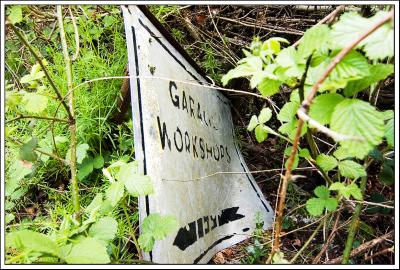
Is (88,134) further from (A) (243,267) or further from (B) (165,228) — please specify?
(A) (243,267)

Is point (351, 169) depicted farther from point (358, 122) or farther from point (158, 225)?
point (158, 225)

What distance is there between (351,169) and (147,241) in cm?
62

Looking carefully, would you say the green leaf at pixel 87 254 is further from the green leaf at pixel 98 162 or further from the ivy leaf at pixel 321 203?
the green leaf at pixel 98 162

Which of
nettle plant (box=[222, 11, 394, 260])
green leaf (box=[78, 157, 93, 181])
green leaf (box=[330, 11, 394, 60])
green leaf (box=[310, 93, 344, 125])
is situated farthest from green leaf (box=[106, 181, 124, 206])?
green leaf (box=[78, 157, 93, 181])

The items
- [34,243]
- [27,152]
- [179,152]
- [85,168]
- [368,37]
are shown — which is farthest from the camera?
[85,168]

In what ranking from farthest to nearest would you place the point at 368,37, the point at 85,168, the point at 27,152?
the point at 85,168, the point at 27,152, the point at 368,37

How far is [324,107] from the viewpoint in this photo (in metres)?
0.79

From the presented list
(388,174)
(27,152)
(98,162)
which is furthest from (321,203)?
(98,162)

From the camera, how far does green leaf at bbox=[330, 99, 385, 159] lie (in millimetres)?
689

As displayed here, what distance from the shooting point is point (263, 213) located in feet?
6.98

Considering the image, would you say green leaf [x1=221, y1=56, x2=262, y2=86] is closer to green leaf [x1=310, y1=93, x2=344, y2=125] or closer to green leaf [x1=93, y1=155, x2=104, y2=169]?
green leaf [x1=310, y1=93, x2=344, y2=125]

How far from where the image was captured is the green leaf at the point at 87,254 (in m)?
0.75

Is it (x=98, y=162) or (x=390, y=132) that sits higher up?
(x=390, y=132)

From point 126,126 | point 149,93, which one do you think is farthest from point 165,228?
point 126,126
